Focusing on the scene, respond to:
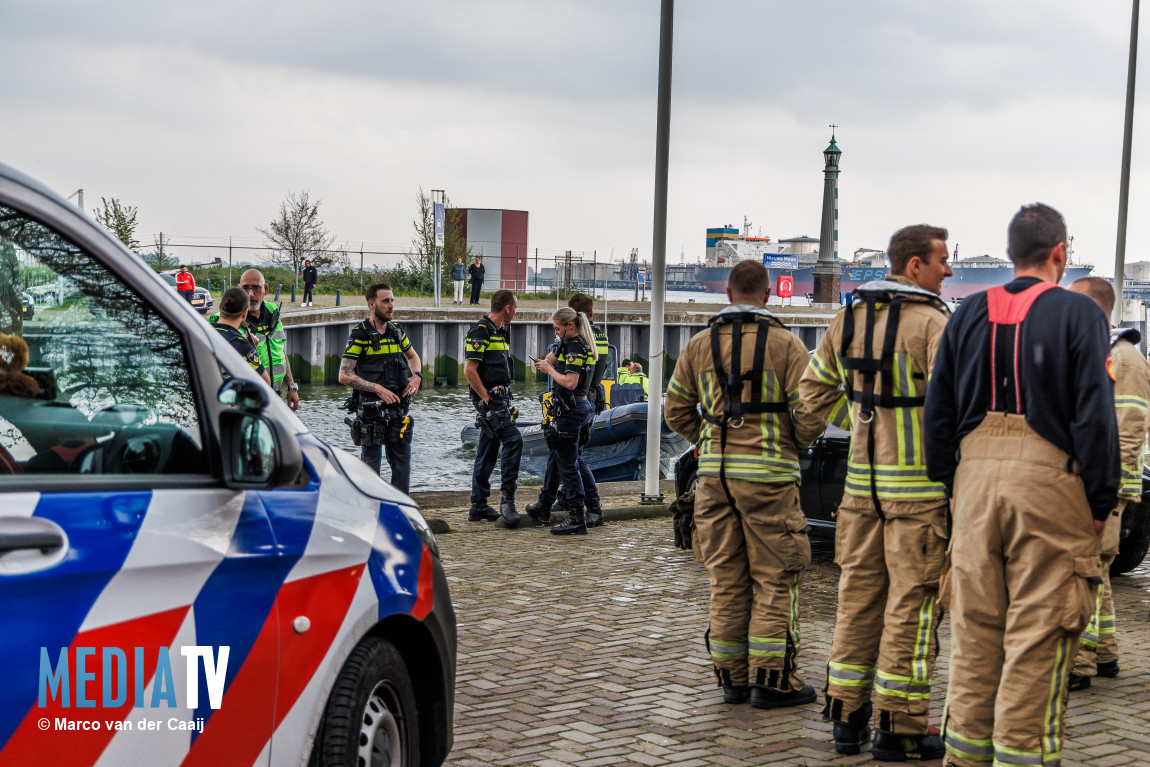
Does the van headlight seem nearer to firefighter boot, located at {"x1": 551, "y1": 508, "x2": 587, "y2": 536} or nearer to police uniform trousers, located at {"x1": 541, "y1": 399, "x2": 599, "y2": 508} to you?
police uniform trousers, located at {"x1": 541, "y1": 399, "x2": 599, "y2": 508}

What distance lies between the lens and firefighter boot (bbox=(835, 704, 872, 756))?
468cm

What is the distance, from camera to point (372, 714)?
3.15m

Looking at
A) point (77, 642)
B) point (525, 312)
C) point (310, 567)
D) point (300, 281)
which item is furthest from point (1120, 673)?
point (300, 281)

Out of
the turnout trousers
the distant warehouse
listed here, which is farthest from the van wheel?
the distant warehouse

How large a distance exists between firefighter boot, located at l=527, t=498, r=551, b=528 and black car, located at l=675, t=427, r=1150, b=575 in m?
2.33

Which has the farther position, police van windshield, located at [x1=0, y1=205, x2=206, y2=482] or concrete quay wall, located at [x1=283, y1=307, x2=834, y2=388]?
concrete quay wall, located at [x1=283, y1=307, x2=834, y2=388]

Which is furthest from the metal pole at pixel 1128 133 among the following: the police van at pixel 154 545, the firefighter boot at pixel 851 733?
the police van at pixel 154 545

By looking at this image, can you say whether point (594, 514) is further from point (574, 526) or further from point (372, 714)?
point (372, 714)

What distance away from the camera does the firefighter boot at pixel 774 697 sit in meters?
5.29

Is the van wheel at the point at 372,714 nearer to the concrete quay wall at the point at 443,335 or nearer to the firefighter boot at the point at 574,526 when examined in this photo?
the firefighter boot at the point at 574,526

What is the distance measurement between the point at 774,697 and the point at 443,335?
35534 millimetres

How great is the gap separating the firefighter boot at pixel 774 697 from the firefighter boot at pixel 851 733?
0.61 m

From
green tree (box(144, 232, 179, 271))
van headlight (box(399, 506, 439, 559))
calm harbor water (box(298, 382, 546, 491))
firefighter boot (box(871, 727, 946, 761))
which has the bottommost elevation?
calm harbor water (box(298, 382, 546, 491))

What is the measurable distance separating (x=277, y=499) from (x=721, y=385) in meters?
2.95
